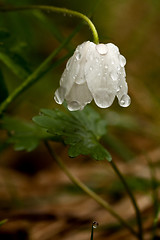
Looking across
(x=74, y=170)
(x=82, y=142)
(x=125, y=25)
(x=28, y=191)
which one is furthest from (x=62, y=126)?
(x=125, y=25)

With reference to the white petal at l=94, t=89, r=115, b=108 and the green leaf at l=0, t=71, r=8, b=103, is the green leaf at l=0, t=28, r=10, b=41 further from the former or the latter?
the white petal at l=94, t=89, r=115, b=108

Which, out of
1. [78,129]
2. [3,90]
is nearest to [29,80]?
[3,90]

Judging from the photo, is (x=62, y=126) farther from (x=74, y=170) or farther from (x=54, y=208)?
(x=74, y=170)

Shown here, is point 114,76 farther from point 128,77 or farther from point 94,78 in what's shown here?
point 128,77

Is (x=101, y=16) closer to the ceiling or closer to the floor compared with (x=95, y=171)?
closer to the ceiling

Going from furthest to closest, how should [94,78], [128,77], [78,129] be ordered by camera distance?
1. [128,77]
2. [78,129]
3. [94,78]

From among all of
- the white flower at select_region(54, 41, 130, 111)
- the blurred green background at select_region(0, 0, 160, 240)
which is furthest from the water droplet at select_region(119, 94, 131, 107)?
the blurred green background at select_region(0, 0, 160, 240)
